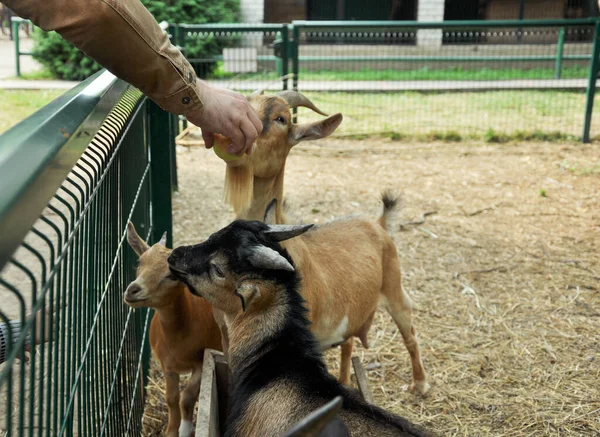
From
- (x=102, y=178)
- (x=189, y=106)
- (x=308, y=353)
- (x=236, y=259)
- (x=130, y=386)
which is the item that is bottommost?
(x=130, y=386)

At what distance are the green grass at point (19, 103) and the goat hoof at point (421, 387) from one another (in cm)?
805

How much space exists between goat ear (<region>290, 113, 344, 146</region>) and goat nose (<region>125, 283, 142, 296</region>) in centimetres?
131

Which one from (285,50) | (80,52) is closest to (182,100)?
(285,50)

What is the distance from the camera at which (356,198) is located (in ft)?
26.4

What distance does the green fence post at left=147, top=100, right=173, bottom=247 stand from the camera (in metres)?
4.55

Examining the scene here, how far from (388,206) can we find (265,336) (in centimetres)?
194

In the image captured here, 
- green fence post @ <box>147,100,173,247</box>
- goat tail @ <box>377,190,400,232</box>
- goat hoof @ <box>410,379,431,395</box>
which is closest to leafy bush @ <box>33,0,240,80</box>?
green fence post @ <box>147,100,173,247</box>

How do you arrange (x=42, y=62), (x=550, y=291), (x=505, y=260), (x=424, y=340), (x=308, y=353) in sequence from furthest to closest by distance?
(x=42, y=62), (x=505, y=260), (x=550, y=291), (x=424, y=340), (x=308, y=353)

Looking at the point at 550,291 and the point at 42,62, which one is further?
the point at 42,62

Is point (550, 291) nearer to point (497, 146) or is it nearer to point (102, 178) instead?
point (102, 178)

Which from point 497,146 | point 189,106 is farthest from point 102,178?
point 497,146

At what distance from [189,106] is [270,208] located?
108 centimetres

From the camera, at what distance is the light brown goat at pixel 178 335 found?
3.39 m

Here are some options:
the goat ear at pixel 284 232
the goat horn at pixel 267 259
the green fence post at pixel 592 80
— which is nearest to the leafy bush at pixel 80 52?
the green fence post at pixel 592 80
